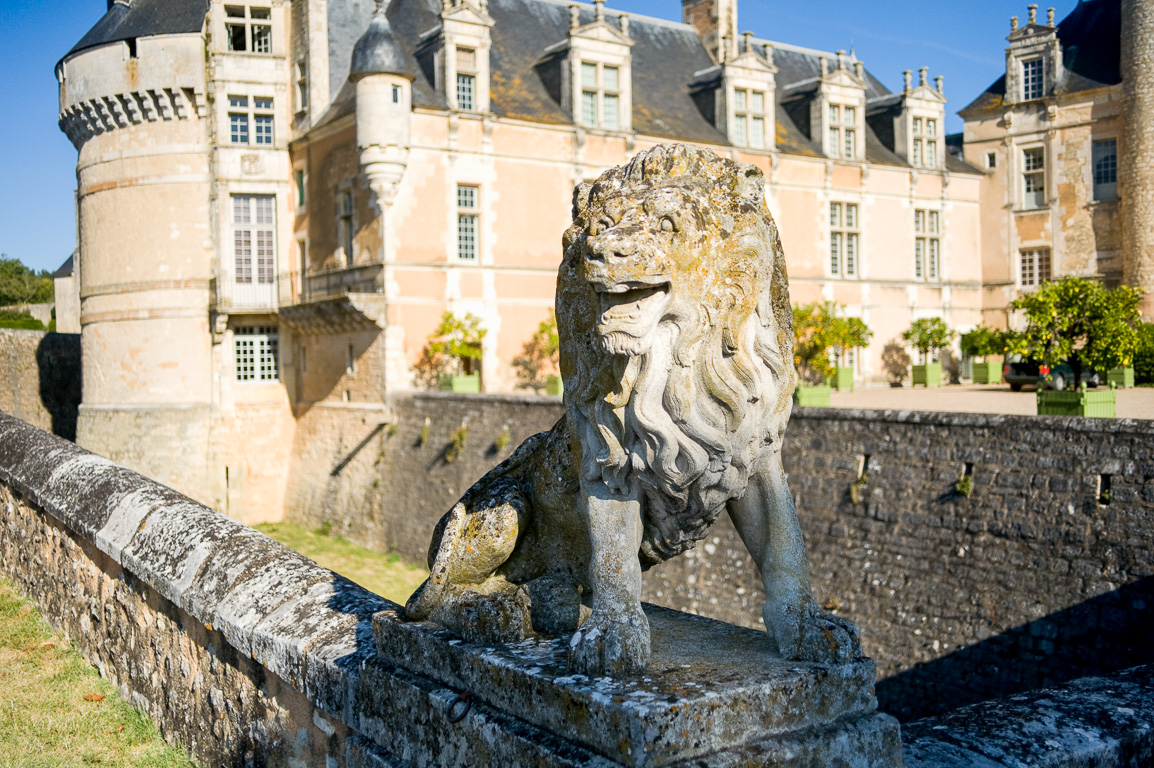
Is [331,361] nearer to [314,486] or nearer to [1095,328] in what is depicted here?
[314,486]

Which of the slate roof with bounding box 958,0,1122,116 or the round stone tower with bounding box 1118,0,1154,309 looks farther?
the slate roof with bounding box 958,0,1122,116

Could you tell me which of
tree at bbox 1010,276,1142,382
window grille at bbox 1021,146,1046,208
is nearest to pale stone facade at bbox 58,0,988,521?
window grille at bbox 1021,146,1046,208

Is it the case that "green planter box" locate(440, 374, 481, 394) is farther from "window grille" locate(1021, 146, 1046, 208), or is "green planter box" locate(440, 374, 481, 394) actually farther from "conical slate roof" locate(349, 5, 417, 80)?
"window grille" locate(1021, 146, 1046, 208)

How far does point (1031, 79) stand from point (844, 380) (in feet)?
36.7

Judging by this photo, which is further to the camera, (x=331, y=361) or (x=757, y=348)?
(x=331, y=361)

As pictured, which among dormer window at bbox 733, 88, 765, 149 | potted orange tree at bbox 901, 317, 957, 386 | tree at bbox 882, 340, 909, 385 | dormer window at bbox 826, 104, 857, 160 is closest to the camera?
dormer window at bbox 733, 88, 765, 149

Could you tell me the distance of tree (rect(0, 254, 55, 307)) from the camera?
58.9 meters

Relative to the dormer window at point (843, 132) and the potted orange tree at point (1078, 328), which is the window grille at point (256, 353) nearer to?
A: the dormer window at point (843, 132)

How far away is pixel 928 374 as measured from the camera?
25781 mm

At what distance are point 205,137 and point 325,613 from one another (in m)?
21.6

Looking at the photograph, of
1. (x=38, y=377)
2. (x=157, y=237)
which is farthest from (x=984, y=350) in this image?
(x=38, y=377)

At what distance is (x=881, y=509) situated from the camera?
38.1 feet

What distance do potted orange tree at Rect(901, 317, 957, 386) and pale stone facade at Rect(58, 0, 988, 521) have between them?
4.62 m

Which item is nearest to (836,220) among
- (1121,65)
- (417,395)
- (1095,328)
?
(1121,65)
